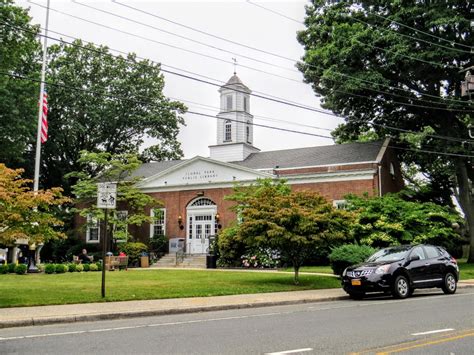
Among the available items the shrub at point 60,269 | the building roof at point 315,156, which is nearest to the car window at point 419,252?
the shrub at point 60,269

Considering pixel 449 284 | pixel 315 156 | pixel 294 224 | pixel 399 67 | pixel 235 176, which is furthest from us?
pixel 315 156

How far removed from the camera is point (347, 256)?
67.3ft

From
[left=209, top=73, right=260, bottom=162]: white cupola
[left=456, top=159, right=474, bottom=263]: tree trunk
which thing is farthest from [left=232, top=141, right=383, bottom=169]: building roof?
[left=456, top=159, right=474, bottom=263]: tree trunk

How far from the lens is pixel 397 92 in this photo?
32.1 meters

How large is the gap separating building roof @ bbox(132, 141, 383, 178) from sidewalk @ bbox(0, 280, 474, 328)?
19.7m

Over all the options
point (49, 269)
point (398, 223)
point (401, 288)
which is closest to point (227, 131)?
point (398, 223)

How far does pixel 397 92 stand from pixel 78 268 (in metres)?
21.2

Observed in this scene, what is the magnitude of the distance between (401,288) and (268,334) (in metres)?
7.94

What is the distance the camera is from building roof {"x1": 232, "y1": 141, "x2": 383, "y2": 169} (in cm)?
3472

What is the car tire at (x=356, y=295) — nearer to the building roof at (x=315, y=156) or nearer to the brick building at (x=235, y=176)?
the brick building at (x=235, y=176)

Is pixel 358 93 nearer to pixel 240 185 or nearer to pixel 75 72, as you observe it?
pixel 240 185

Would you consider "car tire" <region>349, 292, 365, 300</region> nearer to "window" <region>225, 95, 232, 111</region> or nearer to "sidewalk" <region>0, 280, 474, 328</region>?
"sidewalk" <region>0, 280, 474, 328</region>

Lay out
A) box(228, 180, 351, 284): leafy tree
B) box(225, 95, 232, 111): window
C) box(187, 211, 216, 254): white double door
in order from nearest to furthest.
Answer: box(228, 180, 351, 284): leafy tree, box(187, 211, 216, 254): white double door, box(225, 95, 232, 111): window

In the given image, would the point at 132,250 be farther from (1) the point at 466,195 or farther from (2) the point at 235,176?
Result: (1) the point at 466,195
